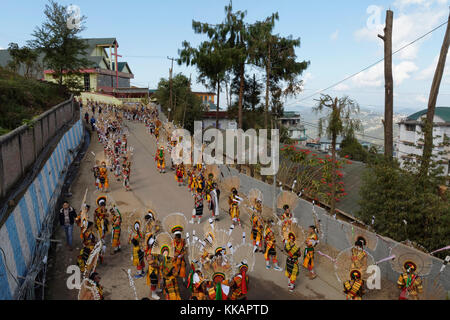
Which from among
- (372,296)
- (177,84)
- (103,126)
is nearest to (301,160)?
(372,296)

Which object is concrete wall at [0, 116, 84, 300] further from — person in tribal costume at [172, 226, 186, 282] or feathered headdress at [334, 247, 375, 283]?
feathered headdress at [334, 247, 375, 283]

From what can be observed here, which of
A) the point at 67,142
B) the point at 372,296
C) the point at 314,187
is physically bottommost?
the point at 372,296

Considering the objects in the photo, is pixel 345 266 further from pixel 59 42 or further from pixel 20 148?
pixel 59 42

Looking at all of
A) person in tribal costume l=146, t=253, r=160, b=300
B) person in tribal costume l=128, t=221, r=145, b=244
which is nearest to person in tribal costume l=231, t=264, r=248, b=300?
person in tribal costume l=146, t=253, r=160, b=300

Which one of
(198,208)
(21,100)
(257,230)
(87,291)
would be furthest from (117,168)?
(87,291)

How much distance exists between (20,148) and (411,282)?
10.7 meters

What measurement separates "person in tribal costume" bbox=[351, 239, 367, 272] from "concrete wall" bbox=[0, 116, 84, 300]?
7.10 m

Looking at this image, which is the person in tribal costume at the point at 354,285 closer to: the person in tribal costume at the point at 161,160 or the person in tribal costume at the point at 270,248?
the person in tribal costume at the point at 270,248

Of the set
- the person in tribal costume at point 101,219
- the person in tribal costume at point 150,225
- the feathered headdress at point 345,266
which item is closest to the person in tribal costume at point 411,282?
the feathered headdress at point 345,266

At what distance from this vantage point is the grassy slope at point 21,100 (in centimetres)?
1427

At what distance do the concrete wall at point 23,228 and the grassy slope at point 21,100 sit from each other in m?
2.29

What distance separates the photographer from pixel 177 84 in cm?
4622
